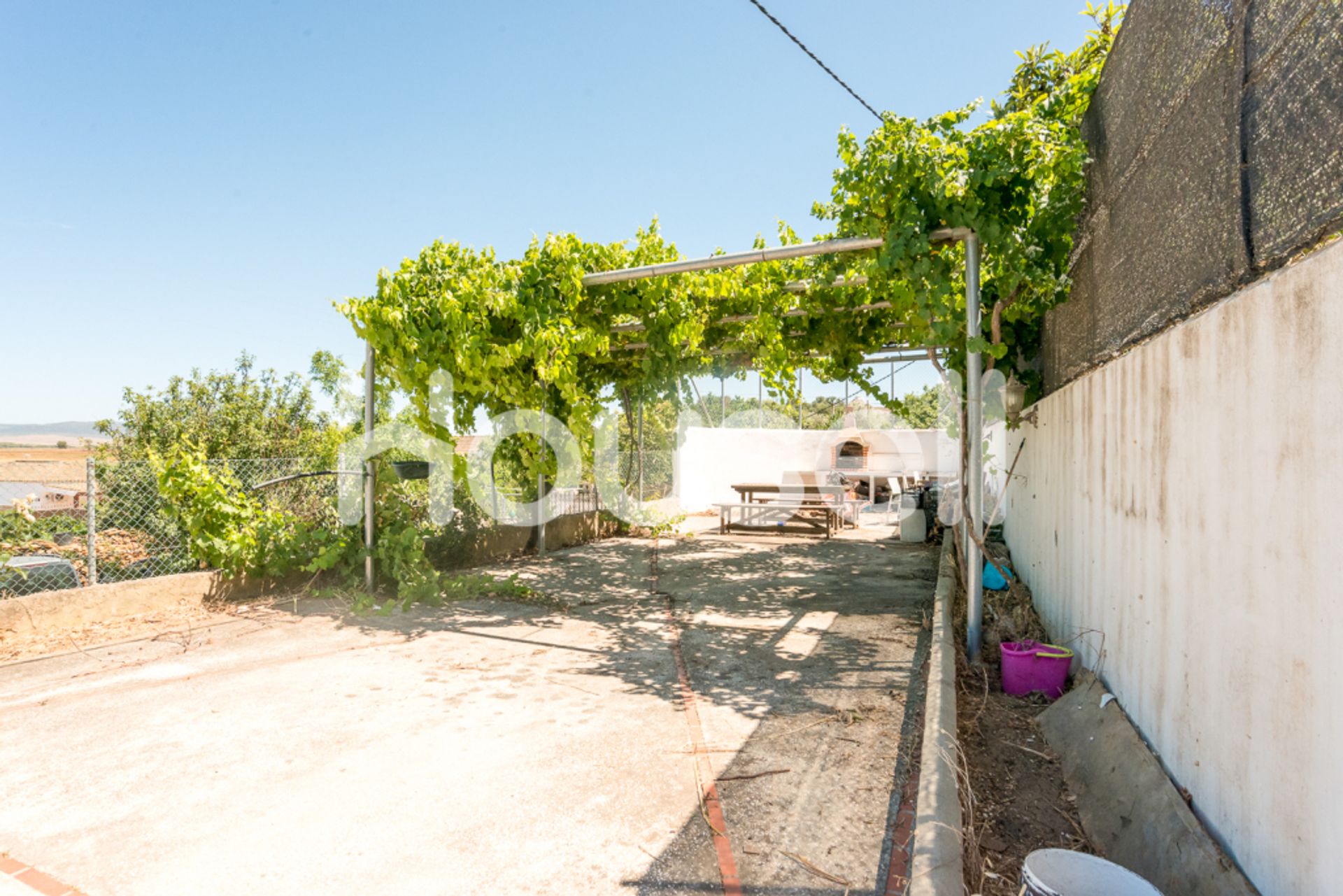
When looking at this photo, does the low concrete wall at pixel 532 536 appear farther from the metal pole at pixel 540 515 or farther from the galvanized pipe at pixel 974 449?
the galvanized pipe at pixel 974 449

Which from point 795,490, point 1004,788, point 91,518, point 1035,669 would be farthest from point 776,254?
point 795,490

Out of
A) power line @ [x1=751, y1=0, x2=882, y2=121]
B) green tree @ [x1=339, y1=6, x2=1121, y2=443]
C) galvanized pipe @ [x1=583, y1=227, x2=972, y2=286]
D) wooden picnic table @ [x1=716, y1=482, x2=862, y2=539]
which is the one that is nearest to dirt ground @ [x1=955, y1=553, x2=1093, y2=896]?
green tree @ [x1=339, y1=6, x2=1121, y2=443]

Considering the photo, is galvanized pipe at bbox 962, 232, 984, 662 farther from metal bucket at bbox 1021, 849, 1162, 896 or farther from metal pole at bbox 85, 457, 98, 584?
metal pole at bbox 85, 457, 98, 584

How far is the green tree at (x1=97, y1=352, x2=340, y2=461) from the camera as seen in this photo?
12.2 metres

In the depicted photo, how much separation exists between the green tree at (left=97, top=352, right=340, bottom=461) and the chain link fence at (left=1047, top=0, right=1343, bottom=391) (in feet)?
35.7

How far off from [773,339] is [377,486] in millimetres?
4783

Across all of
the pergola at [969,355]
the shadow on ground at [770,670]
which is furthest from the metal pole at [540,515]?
the pergola at [969,355]

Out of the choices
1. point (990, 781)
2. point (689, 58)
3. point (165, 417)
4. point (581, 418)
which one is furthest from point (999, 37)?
point (165, 417)

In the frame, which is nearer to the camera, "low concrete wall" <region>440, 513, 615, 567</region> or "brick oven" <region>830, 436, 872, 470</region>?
"low concrete wall" <region>440, 513, 615, 567</region>

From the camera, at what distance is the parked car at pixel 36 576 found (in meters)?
5.77

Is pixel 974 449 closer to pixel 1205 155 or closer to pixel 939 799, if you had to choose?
pixel 1205 155

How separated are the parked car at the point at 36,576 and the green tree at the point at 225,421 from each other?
5.30 meters

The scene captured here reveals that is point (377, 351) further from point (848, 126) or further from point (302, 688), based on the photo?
point (848, 126)

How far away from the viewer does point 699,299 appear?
8672 millimetres
